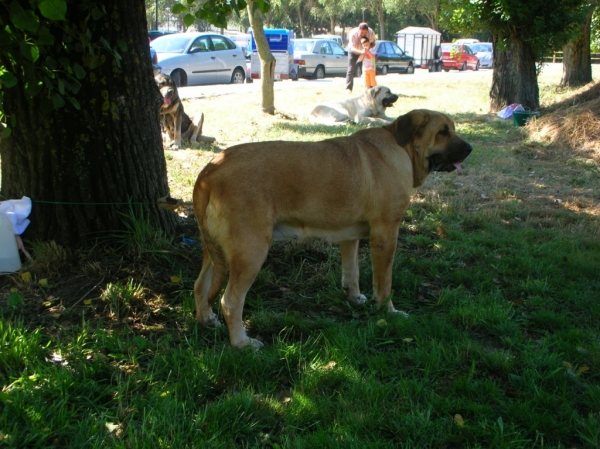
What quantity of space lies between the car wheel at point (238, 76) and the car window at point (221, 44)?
102 cm

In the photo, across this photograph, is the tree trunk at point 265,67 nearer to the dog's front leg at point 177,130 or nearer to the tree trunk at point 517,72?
the dog's front leg at point 177,130

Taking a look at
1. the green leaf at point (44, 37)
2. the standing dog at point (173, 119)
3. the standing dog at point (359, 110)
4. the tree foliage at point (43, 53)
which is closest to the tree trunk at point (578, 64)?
the standing dog at point (359, 110)

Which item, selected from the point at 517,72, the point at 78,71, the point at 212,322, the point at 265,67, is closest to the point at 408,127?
the point at 212,322

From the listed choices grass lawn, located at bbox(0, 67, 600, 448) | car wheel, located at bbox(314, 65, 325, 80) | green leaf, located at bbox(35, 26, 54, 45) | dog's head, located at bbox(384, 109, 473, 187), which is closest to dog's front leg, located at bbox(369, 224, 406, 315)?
grass lawn, located at bbox(0, 67, 600, 448)

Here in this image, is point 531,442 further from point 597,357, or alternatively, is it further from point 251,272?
point 251,272

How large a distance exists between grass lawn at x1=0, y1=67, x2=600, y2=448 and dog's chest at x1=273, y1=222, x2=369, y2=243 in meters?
0.58

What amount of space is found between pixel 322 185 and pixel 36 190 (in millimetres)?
2390

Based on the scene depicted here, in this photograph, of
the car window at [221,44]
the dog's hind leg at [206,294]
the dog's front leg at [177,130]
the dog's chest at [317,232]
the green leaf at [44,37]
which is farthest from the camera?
the car window at [221,44]

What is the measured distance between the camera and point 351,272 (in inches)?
196

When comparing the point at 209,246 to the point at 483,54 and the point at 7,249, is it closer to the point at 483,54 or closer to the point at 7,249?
the point at 7,249

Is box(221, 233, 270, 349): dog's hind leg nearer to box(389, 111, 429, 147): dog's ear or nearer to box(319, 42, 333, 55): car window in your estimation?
box(389, 111, 429, 147): dog's ear

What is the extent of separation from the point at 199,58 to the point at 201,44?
1.93ft

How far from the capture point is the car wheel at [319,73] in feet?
110

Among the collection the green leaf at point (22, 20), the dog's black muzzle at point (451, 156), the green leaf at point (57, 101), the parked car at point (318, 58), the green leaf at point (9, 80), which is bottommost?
the dog's black muzzle at point (451, 156)
